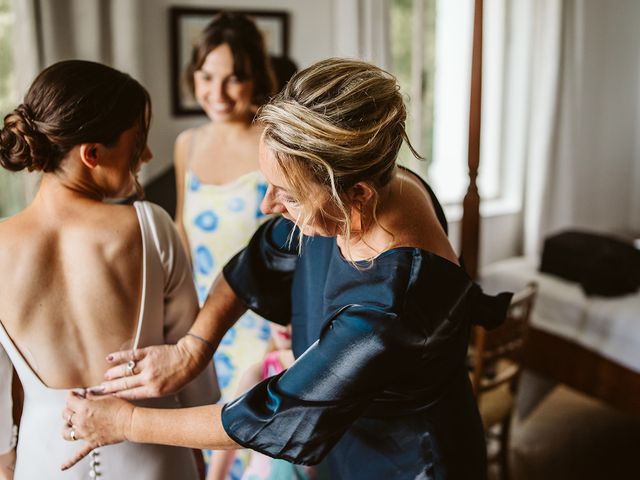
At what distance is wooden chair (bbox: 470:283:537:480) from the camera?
2.38 meters

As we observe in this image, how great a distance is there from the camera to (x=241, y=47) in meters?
1.88

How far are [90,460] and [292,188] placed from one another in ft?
1.89

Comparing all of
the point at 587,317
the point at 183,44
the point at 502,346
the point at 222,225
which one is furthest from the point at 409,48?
the point at 222,225

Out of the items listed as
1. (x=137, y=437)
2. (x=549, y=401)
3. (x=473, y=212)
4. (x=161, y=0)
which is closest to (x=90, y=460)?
(x=137, y=437)

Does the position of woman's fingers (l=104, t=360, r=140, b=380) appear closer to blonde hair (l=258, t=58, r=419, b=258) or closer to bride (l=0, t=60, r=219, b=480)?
bride (l=0, t=60, r=219, b=480)

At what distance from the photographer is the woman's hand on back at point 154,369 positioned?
108 cm

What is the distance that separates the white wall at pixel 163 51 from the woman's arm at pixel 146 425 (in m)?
2.05

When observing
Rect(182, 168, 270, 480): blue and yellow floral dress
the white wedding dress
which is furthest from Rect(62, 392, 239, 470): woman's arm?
Rect(182, 168, 270, 480): blue and yellow floral dress

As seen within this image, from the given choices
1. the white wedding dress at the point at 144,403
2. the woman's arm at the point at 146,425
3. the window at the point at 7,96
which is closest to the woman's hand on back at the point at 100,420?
the woman's arm at the point at 146,425

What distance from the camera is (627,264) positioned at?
301 centimetres

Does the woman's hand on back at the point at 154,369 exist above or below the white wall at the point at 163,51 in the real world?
below

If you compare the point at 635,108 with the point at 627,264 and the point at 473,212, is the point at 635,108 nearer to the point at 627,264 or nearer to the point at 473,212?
the point at 627,264

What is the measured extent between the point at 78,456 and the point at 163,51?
7.99 feet

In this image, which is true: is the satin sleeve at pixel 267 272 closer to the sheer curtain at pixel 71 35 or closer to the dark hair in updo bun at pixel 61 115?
the dark hair in updo bun at pixel 61 115
